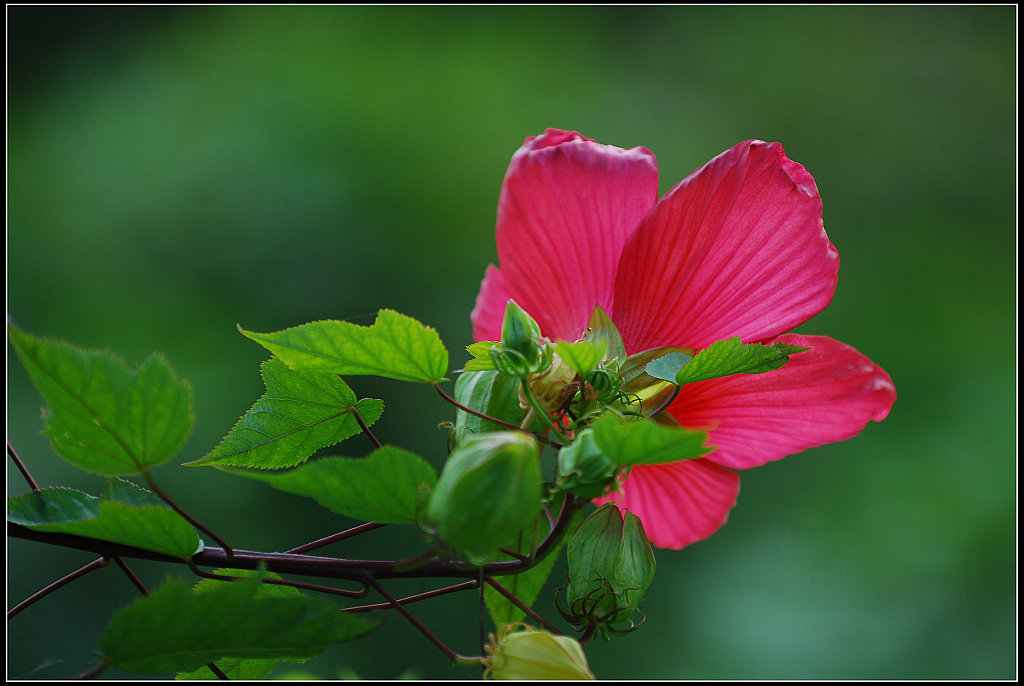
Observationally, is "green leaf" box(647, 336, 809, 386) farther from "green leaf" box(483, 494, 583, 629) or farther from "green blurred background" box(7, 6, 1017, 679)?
"green blurred background" box(7, 6, 1017, 679)

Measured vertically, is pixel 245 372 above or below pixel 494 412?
below

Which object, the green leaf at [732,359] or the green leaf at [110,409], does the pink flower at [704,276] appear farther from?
the green leaf at [110,409]

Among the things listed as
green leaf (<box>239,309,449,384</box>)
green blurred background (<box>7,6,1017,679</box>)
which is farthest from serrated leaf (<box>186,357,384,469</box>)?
green blurred background (<box>7,6,1017,679</box>)

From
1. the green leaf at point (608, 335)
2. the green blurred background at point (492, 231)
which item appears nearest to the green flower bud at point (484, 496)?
the green leaf at point (608, 335)

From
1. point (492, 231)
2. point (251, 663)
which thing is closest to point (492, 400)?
point (251, 663)

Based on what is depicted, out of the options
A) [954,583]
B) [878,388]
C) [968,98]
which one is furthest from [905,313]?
[878,388]

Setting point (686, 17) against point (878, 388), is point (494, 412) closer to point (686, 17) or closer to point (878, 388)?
point (878, 388)
